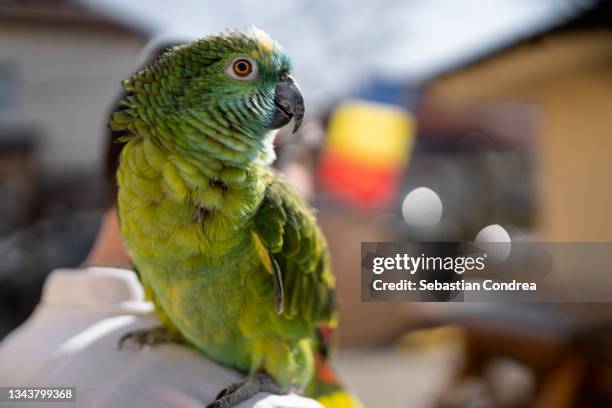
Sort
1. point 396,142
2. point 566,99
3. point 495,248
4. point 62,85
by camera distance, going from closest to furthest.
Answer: point 495,248
point 566,99
point 396,142
point 62,85

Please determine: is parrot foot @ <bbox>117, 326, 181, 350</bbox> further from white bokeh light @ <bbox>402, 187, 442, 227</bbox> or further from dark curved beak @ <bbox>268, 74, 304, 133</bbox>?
white bokeh light @ <bbox>402, 187, 442, 227</bbox>

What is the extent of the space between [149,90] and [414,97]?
3.42 metres

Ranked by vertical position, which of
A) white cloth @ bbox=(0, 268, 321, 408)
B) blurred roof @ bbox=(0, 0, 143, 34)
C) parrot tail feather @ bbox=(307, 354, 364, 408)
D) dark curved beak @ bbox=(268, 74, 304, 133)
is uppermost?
blurred roof @ bbox=(0, 0, 143, 34)

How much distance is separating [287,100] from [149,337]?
0.39 meters

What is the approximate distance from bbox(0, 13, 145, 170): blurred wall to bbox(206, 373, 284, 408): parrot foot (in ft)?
10.3

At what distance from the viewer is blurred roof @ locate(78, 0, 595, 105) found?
2.66ft

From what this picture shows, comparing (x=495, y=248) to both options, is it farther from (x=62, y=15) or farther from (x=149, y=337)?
(x=62, y=15)

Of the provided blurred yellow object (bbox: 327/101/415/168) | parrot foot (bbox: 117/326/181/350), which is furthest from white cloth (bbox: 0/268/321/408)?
blurred yellow object (bbox: 327/101/415/168)

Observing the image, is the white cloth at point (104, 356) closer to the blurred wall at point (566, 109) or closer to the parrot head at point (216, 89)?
the parrot head at point (216, 89)

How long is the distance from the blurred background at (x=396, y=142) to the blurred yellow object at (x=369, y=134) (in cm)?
1

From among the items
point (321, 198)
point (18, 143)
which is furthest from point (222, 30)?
point (18, 143)

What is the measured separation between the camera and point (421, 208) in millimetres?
4383

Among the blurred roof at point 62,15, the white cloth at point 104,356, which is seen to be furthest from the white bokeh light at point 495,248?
the blurred roof at point 62,15

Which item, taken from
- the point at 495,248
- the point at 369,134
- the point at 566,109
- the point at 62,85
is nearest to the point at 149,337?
the point at 495,248
